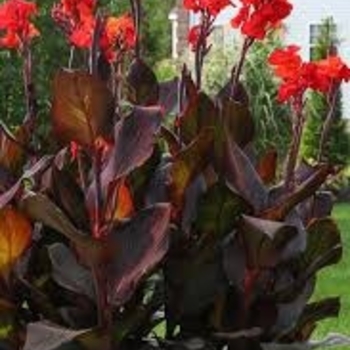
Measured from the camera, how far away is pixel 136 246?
2.01 meters

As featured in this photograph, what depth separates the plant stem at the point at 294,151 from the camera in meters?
2.23

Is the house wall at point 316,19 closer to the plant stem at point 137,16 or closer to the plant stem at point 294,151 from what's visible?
the plant stem at point 137,16

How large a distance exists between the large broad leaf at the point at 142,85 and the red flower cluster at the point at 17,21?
0.24 metres

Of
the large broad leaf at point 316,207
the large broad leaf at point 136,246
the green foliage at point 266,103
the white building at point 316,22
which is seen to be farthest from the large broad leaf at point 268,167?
the white building at point 316,22

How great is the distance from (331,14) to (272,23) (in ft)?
70.3

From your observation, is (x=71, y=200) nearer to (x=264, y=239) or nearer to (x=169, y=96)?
(x=264, y=239)

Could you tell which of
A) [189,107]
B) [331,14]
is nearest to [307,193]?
[189,107]


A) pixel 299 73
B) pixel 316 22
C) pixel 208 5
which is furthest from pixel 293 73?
pixel 316 22

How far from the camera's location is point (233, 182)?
2.11 metres

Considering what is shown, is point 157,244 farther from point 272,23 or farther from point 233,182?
point 272,23

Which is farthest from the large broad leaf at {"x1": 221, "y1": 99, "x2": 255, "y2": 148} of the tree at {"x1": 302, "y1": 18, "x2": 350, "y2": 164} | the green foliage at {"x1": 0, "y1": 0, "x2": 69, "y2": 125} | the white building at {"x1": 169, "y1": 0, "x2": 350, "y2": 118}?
the white building at {"x1": 169, "y1": 0, "x2": 350, "y2": 118}

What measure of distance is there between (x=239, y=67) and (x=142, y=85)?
217 millimetres

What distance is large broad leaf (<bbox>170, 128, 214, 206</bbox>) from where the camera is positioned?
2.07 m

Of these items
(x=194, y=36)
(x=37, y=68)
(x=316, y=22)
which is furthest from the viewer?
(x=316, y=22)
